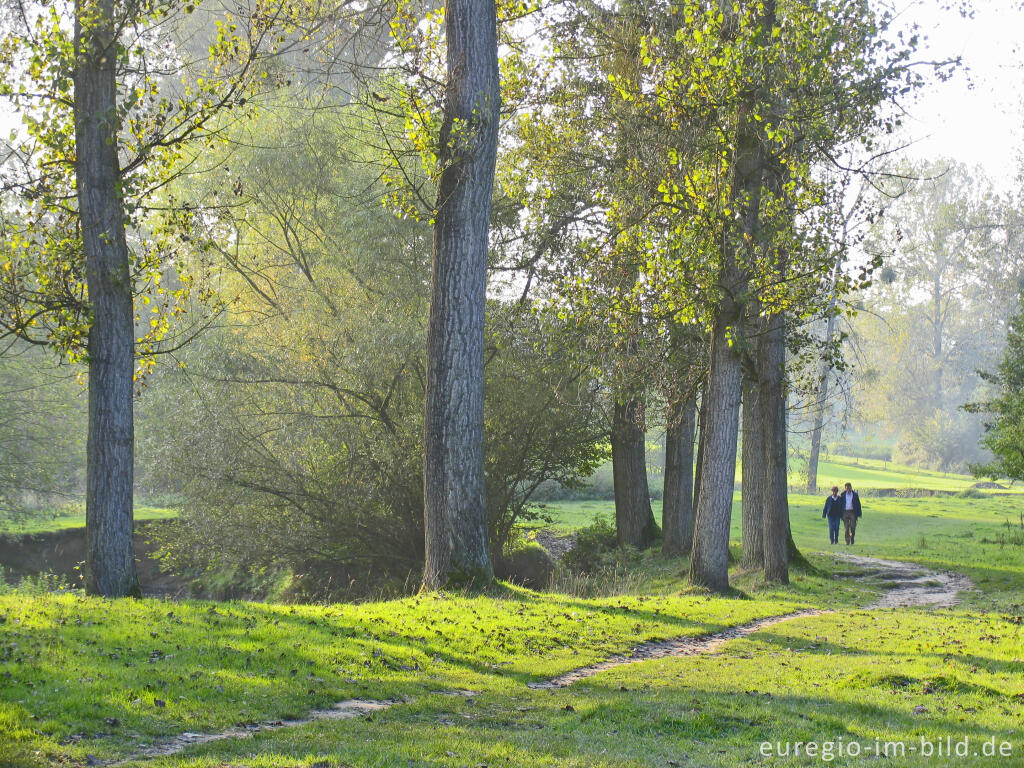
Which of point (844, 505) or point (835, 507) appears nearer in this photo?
point (835, 507)

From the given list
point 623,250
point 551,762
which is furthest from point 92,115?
point 551,762

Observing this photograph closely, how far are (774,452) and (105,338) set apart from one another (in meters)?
13.4

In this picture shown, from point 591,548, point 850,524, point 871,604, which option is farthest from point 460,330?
point 850,524

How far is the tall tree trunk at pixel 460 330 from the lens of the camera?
1266 centimetres

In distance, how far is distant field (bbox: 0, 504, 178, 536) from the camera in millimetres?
28469

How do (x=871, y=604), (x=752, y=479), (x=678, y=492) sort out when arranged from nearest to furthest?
(x=871, y=604)
(x=752, y=479)
(x=678, y=492)

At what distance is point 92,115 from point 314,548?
38.0ft

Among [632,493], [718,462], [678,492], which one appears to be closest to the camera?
[718,462]

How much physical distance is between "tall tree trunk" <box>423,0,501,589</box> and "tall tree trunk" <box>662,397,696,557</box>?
11.1 meters

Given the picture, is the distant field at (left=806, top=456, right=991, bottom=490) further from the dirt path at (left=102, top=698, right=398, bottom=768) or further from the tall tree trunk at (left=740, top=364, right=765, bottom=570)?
the dirt path at (left=102, top=698, right=398, bottom=768)

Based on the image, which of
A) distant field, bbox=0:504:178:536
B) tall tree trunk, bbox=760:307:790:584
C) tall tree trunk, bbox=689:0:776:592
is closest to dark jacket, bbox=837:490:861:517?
tall tree trunk, bbox=760:307:790:584

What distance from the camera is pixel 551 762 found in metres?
5.57

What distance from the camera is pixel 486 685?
331 inches

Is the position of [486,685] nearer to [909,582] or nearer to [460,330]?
[460,330]
